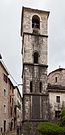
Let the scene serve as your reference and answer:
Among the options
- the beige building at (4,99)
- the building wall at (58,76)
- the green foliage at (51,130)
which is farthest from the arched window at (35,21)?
the green foliage at (51,130)

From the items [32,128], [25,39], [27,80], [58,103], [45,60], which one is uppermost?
[25,39]

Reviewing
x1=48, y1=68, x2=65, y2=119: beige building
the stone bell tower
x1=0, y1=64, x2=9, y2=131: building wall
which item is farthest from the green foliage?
x1=0, y1=64, x2=9, y2=131: building wall

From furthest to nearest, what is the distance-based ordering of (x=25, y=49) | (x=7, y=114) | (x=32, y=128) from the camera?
(x=7, y=114), (x=25, y=49), (x=32, y=128)

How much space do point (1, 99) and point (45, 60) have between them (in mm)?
10022

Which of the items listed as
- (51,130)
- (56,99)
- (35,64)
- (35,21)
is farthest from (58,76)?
(51,130)

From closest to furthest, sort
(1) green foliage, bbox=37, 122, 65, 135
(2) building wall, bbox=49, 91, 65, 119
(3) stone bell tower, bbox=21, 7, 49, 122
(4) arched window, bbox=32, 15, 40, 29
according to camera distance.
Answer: (1) green foliage, bbox=37, 122, 65, 135 < (3) stone bell tower, bbox=21, 7, 49, 122 < (2) building wall, bbox=49, 91, 65, 119 < (4) arched window, bbox=32, 15, 40, 29

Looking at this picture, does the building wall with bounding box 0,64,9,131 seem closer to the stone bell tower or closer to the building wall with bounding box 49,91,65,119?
the stone bell tower

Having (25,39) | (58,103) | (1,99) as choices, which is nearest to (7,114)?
(1,99)

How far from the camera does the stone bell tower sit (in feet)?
154

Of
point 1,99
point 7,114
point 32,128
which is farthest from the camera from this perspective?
point 7,114

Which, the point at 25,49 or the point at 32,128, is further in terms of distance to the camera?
the point at 25,49

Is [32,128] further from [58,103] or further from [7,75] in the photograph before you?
[7,75]

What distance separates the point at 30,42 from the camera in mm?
49688

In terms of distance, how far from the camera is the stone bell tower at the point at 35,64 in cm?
4688
